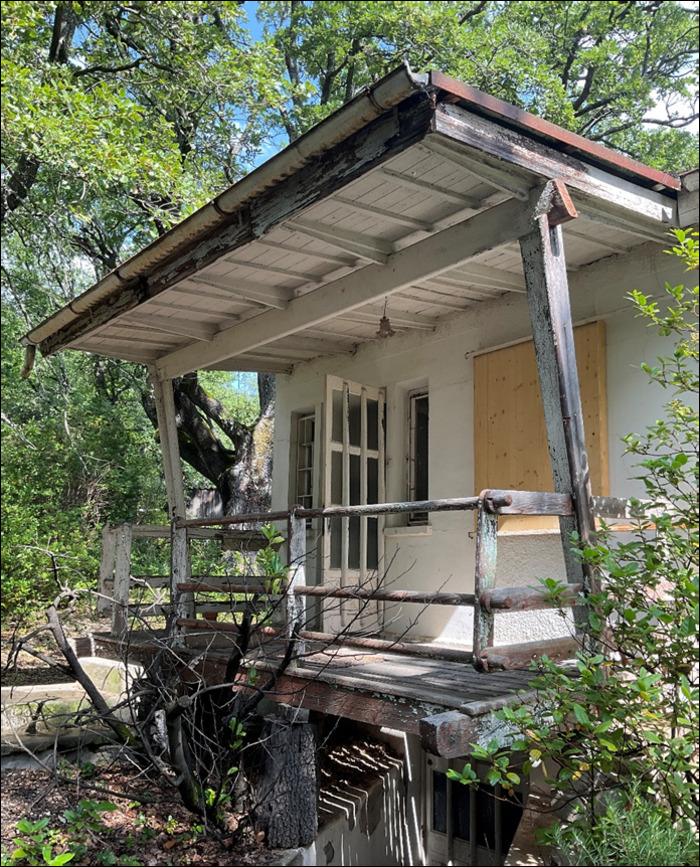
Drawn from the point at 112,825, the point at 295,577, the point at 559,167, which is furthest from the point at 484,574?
the point at 112,825

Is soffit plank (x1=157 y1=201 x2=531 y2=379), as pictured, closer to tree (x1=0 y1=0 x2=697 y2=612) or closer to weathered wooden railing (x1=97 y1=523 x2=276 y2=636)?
weathered wooden railing (x1=97 y1=523 x2=276 y2=636)

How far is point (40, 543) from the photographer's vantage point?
11.9m

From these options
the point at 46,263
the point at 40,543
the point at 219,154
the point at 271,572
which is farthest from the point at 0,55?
the point at 271,572

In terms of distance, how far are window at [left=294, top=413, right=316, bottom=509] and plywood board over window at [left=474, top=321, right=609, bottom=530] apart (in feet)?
8.39

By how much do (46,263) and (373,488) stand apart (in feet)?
23.5

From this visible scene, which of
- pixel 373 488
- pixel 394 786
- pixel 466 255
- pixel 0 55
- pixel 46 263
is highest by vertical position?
pixel 0 55

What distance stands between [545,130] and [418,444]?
3940 millimetres

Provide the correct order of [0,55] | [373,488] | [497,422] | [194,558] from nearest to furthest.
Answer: [497,422]
[373,488]
[0,55]
[194,558]

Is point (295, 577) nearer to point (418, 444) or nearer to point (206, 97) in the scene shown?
point (418, 444)

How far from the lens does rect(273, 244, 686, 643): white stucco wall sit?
203 inches

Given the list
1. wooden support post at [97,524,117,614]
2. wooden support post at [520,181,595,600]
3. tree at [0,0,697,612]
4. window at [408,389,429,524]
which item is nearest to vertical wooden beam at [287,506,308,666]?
wooden support post at [520,181,595,600]

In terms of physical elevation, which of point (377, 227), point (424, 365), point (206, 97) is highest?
point (206, 97)

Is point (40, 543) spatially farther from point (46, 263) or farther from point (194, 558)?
point (46, 263)

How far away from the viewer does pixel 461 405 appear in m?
6.60
